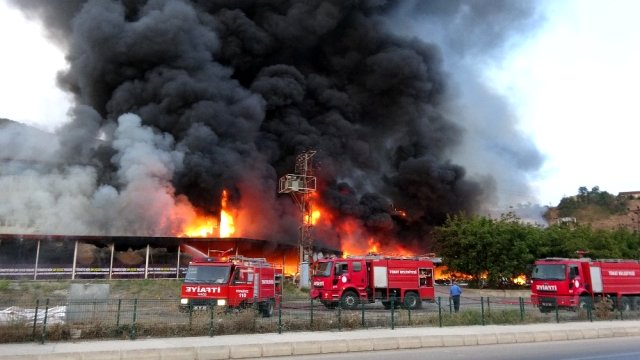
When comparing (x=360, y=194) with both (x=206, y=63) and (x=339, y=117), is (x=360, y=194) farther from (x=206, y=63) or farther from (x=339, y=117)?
(x=206, y=63)

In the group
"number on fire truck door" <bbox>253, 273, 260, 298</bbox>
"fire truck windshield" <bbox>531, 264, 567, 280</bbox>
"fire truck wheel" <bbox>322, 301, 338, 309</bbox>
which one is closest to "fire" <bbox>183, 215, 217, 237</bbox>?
"fire truck wheel" <bbox>322, 301, 338, 309</bbox>

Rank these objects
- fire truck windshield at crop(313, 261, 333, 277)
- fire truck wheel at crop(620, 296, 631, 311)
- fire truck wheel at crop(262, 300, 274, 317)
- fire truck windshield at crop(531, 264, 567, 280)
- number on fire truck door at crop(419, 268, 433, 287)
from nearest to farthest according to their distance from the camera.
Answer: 1. fire truck wheel at crop(262, 300, 274, 317)
2. fire truck windshield at crop(531, 264, 567, 280)
3. fire truck wheel at crop(620, 296, 631, 311)
4. fire truck windshield at crop(313, 261, 333, 277)
5. number on fire truck door at crop(419, 268, 433, 287)

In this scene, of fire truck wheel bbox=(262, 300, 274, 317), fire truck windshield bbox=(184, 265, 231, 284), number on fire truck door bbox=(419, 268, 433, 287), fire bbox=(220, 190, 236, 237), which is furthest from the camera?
fire bbox=(220, 190, 236, 237)

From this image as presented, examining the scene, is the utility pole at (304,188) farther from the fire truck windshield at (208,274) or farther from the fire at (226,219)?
the fire truck windshield at (208,274)

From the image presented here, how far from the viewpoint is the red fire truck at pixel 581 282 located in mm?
20844

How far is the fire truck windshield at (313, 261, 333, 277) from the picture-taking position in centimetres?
2264

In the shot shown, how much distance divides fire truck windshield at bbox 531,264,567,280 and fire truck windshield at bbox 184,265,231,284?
12902 mm

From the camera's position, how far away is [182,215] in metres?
40.9

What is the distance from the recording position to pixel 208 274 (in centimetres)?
1730

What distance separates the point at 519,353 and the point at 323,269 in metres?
12.8

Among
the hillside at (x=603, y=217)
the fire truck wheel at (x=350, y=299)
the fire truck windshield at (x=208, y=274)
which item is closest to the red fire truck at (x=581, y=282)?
the fire truck wheel at (x=350, y=299)

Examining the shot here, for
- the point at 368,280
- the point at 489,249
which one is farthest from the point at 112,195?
the point at 489,249

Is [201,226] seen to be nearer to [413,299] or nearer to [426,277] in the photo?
[426,277]

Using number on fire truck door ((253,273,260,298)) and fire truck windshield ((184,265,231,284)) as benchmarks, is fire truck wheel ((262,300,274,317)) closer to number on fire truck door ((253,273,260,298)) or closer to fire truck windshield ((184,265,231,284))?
number on fire truck door ((253,273,260,298))
